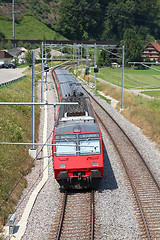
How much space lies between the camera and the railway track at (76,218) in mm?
12195

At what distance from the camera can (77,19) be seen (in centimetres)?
16425

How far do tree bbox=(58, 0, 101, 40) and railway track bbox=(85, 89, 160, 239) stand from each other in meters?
143

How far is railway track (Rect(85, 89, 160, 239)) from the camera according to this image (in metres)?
13.0

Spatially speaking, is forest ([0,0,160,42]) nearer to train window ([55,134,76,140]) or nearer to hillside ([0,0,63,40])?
hillside ([0,0,63,40])

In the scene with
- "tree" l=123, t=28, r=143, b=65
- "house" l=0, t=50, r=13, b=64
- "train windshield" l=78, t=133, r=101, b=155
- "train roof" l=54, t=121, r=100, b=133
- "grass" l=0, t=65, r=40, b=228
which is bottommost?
"grass" l=0, t=65, r=40, b=228

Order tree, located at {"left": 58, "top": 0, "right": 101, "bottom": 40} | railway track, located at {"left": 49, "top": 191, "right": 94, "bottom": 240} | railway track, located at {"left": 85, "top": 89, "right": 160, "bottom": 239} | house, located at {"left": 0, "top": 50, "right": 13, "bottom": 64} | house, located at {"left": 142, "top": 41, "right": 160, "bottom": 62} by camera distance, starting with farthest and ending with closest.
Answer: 1. tree, located at {"left": 58, "top": 0, "right": 101, "bottom": 40}
2. house, located at {"left": 142, "top": 41, "right": 160, "bottom": 62}
3. house, located at {"left": 0, "top": 50, "right": 13, "bottom": 64}
4. railway track, located at {"left": 85, "top": 89, "right": 160, "bottom": 239}
5. railway track, located at {"left": 49, "top": 191, "right": 94, "bottom": 240}

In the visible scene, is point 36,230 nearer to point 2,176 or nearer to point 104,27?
point 2,176

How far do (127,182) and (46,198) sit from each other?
4532mm

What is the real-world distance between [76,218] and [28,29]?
143 meters

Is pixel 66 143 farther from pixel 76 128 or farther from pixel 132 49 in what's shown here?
pixel 132 49

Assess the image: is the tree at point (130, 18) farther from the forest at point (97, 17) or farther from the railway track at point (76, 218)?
the railway track at point (76, 218)

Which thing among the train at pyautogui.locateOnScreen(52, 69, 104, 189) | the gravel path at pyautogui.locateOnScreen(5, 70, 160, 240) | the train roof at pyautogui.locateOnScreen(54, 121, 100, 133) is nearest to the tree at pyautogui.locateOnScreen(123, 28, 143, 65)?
the gravel path at pyautogui.locateOnScreen(5, 70, 160, 240)

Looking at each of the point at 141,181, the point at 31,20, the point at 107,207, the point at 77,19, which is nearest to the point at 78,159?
the point at 107,207

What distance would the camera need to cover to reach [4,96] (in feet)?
100
